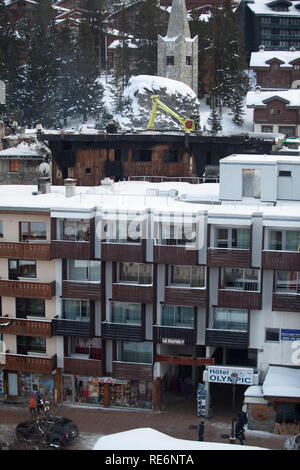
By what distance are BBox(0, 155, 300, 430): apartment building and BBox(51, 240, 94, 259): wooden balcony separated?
0.19ft

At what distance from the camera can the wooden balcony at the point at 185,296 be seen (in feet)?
130

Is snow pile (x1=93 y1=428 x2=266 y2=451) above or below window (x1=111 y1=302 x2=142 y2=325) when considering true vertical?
below

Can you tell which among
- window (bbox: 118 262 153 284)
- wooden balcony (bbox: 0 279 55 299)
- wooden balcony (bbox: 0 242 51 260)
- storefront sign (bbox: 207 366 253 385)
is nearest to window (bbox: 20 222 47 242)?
wooden balcony (bbox: 0 242 51 260)

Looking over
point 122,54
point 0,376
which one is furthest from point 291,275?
point 122,54

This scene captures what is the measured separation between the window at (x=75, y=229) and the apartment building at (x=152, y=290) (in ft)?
0.19

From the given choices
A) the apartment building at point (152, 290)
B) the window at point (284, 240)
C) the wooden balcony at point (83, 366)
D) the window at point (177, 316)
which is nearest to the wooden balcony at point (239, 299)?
the apartment building at point (152, 290)

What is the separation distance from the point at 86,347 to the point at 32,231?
6554 mm

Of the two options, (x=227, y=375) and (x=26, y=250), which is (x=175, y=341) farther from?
(x=26, y=250)

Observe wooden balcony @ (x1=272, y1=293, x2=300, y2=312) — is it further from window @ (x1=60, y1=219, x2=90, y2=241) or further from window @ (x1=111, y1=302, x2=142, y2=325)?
window @ (x1=60, y1=219, x2=90, y2=241)

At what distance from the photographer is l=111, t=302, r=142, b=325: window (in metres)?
41.1

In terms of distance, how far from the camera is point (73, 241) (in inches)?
1602

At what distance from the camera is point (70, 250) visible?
40.8m

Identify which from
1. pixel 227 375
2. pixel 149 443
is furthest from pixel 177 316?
pixel 149 443

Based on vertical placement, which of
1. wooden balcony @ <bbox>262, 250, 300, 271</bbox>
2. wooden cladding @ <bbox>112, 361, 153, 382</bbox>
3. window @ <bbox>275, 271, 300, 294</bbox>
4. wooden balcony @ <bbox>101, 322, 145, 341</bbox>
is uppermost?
wooden balcony @ <bbox>262, 250, 300, 271</bbox>
